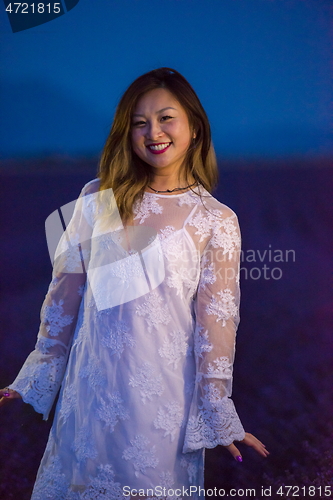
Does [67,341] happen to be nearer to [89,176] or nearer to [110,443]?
[110,443]

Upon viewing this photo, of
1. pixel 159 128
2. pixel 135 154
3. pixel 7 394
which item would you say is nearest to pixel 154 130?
pixel 159 128

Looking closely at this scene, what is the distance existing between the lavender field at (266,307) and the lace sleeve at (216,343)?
32cm

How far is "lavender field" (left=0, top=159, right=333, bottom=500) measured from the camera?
1.85 meters

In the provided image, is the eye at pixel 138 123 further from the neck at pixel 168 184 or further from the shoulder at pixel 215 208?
the shoulder at pixel 215 208

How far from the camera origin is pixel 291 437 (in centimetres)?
184

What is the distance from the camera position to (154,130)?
153cm

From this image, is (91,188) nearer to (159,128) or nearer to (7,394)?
(159,128)

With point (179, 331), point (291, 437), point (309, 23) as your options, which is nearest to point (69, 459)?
point (179, 331)

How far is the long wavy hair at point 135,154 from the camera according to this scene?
5.14 ft

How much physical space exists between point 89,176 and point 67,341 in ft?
2.25

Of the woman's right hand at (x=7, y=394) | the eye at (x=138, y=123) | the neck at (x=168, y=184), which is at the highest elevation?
the eye at (x=138, y=123)
